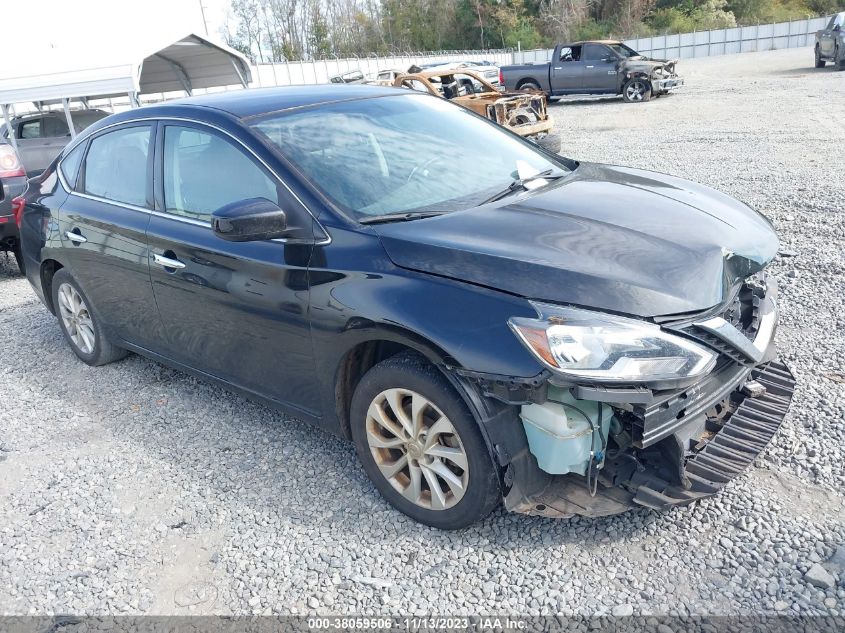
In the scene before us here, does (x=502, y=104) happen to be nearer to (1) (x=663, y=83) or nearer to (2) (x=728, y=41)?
(1) (x=663, y=83)

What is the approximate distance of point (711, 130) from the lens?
13477mm

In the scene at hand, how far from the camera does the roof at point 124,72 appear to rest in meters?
9.73

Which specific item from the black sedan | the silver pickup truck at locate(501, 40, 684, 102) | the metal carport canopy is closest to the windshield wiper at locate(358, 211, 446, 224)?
the black sedan

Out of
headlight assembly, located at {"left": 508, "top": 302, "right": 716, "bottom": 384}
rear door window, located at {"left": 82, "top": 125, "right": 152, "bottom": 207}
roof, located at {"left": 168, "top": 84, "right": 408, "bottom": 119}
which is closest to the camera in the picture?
headlight assembly, located at {"left": 508, "top": 302, "right": 716, "bottom": 384}

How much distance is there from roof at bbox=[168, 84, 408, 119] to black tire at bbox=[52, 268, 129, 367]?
149cm

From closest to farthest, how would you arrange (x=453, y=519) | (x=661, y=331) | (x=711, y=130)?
(x=661, y=331) → (x=453, y=519) → (x=711, y=130)

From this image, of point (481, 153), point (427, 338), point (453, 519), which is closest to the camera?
point (427, 338)

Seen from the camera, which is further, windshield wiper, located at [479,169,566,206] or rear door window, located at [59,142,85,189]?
rear door window, located at [59,142,85,189]

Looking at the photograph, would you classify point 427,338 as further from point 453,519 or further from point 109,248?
point 109,248

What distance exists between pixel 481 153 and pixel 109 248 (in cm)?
225

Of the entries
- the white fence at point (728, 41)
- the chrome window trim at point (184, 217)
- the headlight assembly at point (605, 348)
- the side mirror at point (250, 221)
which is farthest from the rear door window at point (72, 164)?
the white fence at point (728, 41)

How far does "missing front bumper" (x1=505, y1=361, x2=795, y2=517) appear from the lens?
2.64 meters

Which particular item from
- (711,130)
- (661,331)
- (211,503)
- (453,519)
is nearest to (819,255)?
(661,331)

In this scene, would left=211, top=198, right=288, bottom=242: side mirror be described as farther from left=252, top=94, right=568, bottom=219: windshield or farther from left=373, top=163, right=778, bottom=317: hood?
left=373, top=163, right=778, bottom=317: hood
